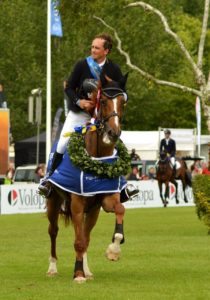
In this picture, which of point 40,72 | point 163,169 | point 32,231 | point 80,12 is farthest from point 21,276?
point 40,72

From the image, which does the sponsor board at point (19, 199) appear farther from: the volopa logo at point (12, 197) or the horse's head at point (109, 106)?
the horse's head at point (109, 106)

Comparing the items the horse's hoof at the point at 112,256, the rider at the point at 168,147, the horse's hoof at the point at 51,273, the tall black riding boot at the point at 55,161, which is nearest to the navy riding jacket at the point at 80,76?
the tall black riding boot at the point at 55,161

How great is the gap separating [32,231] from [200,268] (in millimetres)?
10946

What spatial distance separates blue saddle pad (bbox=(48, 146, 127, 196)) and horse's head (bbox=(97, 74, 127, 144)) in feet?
1.76

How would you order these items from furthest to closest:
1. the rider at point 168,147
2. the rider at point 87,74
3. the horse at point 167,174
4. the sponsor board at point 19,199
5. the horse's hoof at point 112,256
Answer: the rider at point 168,147
the horse at point 167,174
the sponsor board at point 19,199
the rider at point 87,74
the horse's hoof at point 112,256

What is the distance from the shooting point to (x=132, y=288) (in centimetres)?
1266

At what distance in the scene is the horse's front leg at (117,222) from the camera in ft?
42.1

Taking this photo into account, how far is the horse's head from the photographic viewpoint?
12938 mm

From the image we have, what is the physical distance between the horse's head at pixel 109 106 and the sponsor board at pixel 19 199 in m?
23.7

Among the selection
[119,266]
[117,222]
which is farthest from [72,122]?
[119,266]

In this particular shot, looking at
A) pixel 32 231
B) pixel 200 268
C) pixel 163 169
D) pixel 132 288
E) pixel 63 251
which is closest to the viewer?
pixel 132 288

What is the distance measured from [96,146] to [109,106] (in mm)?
585

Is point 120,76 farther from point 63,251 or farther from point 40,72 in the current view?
point 40,72

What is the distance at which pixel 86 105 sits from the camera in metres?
13.4
